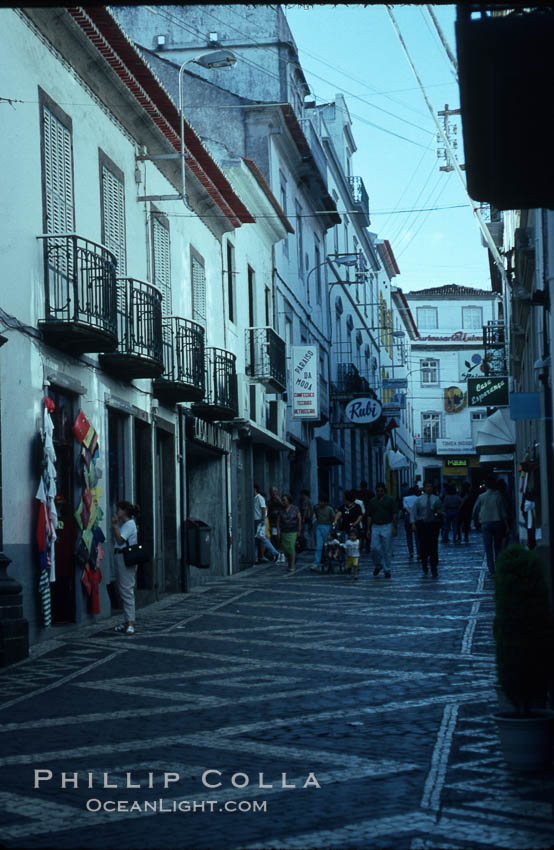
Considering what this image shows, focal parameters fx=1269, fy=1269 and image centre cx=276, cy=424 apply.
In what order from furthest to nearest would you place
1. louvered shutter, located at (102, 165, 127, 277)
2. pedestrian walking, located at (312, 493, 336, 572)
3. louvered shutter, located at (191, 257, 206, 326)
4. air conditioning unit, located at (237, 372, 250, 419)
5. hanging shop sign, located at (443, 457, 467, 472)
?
1. hanging shop sign, located at (443, 457, 467, 472)
2. air conditioning unit, located at (237, 372, 250, 419)
3. pedestrian walking, located at (312, 493, 336, 572)
4. louvered shutter, located at (191, 257, 206, 326)
5. louvered shutter, located at (102, 165, 127, 277)

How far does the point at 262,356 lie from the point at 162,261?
7850mm

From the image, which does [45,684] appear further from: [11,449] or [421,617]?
[421,617]

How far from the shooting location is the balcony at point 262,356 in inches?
1134

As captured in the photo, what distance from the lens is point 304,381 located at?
32.9m

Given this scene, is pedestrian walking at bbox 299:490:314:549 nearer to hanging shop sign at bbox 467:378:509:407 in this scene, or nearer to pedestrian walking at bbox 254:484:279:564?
pedestrian walking at bbox 254:484:279:564

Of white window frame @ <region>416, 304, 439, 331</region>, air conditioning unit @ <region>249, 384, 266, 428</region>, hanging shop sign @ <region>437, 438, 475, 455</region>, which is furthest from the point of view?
white window frame @ <region>416, 304, 439, 331</region>

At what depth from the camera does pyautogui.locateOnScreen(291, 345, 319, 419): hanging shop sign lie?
107ft

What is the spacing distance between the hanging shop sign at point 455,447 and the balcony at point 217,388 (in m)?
56.7

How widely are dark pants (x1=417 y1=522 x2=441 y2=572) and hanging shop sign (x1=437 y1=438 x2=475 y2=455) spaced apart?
2299 inches

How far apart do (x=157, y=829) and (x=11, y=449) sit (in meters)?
8.10

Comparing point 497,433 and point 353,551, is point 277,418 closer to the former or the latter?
point 497,433

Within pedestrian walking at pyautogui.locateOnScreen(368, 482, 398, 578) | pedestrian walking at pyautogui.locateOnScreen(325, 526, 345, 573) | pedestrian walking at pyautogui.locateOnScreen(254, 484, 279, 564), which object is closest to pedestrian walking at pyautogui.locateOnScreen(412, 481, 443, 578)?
pedestrian walking at pyautogui.locateOnScreen(368, 482, 398, 578)

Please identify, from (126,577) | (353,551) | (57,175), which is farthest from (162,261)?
(126,577)

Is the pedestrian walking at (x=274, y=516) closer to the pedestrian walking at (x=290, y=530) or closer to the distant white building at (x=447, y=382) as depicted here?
the pedestrian walking at (x=290, y=530)
